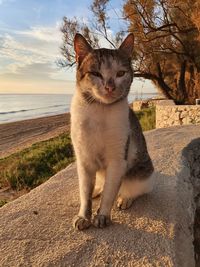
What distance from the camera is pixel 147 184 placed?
12.1ft

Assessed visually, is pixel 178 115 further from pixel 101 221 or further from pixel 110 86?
pixel 110 86

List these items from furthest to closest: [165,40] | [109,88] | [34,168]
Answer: [165,40], [34,168], [109,88]

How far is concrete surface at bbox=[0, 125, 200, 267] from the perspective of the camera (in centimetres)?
281

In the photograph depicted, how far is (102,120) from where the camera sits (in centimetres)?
308

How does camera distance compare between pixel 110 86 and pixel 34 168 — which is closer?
pixel 110 86

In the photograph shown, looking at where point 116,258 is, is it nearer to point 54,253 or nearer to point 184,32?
point 54,253

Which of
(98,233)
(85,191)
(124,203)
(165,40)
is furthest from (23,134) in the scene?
(98,233)

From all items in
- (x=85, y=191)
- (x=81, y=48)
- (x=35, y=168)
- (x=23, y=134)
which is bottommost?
(x=23, y=134)

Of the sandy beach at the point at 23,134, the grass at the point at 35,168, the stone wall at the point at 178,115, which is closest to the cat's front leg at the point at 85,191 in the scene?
the grass at the point at 35,168

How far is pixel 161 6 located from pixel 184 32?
1.72 meters

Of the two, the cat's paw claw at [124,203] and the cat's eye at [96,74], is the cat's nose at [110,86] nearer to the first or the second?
the cat's eye at [96,74]

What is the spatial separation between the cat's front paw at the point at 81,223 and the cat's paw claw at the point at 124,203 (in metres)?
0.49

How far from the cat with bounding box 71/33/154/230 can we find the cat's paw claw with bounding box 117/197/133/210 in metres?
0.42

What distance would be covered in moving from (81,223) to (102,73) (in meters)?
1.29
